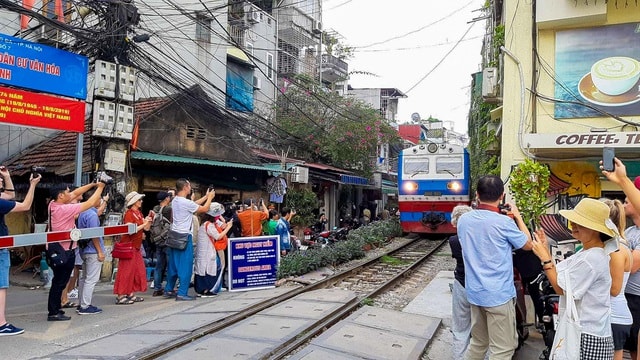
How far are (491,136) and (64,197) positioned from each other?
833cm

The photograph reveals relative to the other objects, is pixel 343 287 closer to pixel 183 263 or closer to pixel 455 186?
pixel 183 263

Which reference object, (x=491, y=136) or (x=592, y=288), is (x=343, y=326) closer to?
(x=592, y=288)

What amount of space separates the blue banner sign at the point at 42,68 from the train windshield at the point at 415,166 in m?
10.6

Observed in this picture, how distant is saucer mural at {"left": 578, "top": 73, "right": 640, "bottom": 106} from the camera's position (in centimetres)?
777

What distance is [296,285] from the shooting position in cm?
897

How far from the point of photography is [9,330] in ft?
18.4

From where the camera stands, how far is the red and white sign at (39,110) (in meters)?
7.89

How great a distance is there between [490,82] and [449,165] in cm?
683

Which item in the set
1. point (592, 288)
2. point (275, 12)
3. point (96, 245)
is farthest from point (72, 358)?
point (275, 12)

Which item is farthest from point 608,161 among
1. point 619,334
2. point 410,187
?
point 410,187

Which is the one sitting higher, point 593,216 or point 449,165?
point 449,165

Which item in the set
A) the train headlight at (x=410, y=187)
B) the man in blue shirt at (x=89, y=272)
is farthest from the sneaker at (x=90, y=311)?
the train headlight at (x=410, y=187)

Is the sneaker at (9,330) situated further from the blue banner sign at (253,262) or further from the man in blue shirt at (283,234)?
the man in blue shirt at (283,234)

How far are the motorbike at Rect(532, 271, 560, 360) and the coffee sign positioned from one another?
3141mm
